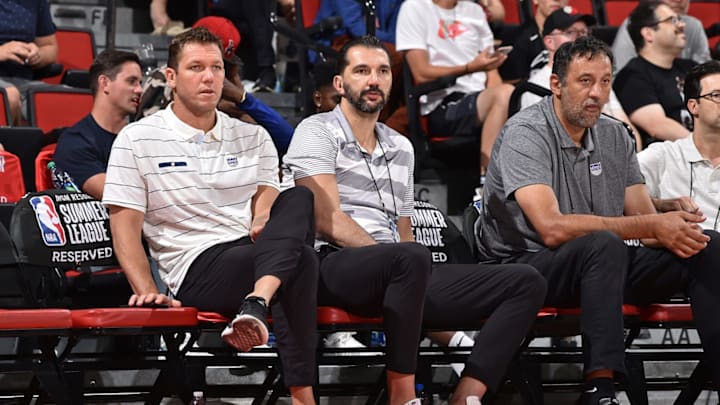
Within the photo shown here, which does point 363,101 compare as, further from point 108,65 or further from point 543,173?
point 108,65

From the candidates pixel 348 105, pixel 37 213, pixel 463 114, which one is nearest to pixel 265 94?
pixel 463 114

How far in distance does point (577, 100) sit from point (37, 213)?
6.14 feet

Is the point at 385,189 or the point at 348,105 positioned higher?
the point at 348,105

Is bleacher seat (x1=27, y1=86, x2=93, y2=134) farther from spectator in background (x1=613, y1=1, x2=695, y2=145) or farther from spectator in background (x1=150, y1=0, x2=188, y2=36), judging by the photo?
spectator in background (x1=613, y1=1, x2=695, y2=145)

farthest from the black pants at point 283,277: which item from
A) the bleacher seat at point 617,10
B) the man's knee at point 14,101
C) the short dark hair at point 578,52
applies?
the bleacher seat at point 617,10

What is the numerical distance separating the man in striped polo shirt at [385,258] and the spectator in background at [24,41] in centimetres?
206

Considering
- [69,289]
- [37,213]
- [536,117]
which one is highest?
[536,117]

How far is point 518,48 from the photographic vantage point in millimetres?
6438

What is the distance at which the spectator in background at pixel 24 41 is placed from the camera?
18.9ft

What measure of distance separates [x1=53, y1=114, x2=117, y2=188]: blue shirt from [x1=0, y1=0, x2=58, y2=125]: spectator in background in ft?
3.18

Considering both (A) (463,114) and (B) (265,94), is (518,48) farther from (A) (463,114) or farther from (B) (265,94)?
(B) (265,94)

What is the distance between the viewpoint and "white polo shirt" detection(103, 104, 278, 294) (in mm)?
3922

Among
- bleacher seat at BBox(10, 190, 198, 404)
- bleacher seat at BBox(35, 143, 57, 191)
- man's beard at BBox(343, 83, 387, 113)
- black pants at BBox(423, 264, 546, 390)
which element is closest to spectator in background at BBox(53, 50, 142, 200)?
bleacher seat at BBox(35, 143, 57, 191)

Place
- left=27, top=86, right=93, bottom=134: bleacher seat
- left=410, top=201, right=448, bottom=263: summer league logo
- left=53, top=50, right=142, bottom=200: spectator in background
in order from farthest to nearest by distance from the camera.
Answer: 1. left=27, top=86, right=93, bottom=134: bleacher seat
2. left=53, top=50, right=142, bottom=200: spectator in background
3. left=410, top=201, right=448, bottom=263: summer league logo
